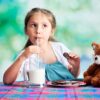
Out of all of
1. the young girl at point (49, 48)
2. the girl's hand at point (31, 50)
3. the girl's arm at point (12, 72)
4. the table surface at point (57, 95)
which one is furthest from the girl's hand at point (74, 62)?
the table surface at point (57, 95)

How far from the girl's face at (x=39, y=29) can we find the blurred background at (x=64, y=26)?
0.15ft

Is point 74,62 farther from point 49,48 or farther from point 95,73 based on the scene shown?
point 95,73

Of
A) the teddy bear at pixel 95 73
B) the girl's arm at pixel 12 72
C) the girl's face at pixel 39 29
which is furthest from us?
the girl's face at pixel 39 29

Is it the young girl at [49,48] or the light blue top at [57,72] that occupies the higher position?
the young girl at [49,48]

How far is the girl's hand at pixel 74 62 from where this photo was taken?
188 centimetres

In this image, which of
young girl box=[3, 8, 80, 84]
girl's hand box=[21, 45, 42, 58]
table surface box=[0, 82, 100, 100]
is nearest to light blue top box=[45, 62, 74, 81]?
young girl box=[3, 8, 80, 84]

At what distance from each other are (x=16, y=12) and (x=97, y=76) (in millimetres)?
700

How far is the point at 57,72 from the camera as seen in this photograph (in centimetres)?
187

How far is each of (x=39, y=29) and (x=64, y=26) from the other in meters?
0.16

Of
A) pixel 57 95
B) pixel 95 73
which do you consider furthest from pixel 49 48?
pixel 57 95

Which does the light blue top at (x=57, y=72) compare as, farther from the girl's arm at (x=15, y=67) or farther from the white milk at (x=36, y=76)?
the white milk at (x=36, y=76)

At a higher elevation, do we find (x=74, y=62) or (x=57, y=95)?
(x=74, y=62)

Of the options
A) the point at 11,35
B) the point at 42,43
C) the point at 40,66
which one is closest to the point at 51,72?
the point at 40,66

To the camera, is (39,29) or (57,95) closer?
(57,95)
